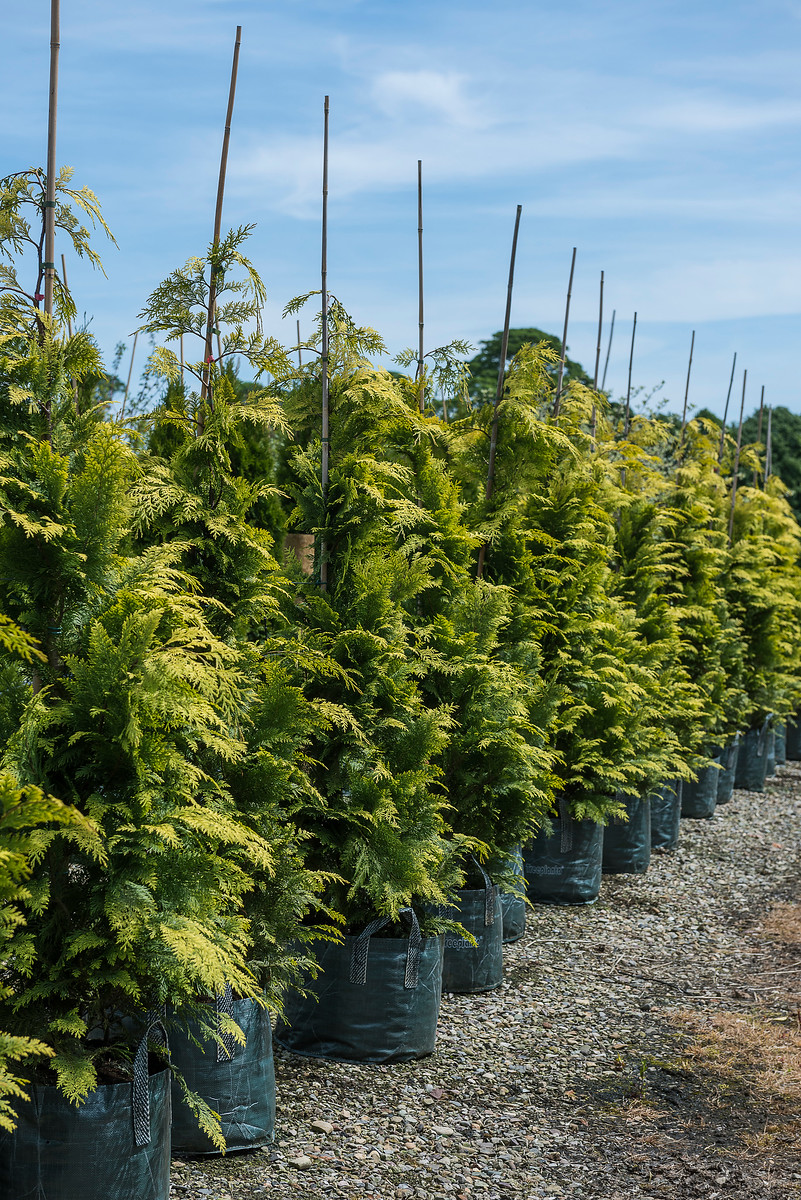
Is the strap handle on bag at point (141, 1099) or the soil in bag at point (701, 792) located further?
the soil in bag at point (701, 792)

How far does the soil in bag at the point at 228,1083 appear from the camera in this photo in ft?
12.0

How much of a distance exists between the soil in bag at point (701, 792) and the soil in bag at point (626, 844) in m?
2.48

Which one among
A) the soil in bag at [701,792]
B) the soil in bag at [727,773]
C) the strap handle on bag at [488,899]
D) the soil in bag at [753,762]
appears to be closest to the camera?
the strap handle on bag at [488,899]

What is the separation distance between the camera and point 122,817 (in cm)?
319

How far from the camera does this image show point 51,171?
132 inches

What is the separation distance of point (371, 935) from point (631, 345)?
824 cm

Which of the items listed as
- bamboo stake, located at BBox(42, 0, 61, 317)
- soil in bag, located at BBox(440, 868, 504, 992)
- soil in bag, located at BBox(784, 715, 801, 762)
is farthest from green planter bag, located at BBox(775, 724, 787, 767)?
bamboo stake, located at BBox(42, 0, 61, 317)

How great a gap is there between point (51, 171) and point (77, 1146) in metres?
2.90

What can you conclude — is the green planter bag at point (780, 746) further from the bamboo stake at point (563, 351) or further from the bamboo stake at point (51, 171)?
the bamboo stake at point (51, 171)

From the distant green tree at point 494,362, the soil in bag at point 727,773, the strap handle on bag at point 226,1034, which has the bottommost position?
the strap handle on bag at point 226,1034

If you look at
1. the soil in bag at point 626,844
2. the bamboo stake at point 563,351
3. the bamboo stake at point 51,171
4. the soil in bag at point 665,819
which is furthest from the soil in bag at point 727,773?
the bamboo stake at point 51,171

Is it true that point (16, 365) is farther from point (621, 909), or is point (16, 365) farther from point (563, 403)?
point (621, 909)

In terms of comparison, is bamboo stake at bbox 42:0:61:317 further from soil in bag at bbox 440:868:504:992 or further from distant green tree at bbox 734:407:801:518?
distant green tree at bbox 734:407:801:518

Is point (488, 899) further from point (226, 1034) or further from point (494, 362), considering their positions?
point (494, 362)
